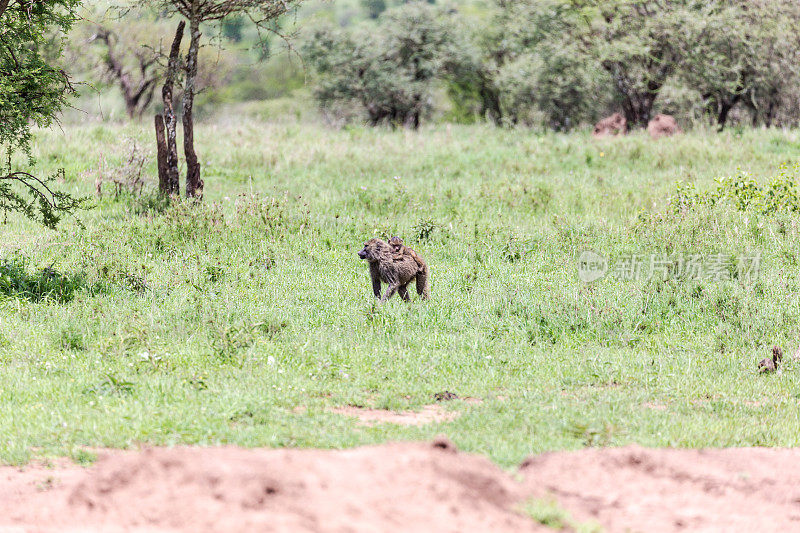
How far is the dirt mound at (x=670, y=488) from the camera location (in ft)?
15.8

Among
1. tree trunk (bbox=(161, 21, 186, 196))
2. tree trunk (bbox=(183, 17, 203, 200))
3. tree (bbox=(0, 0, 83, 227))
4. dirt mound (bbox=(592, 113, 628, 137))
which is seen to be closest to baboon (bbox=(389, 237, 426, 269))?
tree (bbox=(0, 0, 83, 227))

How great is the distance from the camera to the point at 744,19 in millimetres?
26891

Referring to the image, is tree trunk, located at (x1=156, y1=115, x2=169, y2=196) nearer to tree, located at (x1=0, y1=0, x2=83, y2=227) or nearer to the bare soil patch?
tree, located at (x1=0, y1=0, x2=83, y2=227)

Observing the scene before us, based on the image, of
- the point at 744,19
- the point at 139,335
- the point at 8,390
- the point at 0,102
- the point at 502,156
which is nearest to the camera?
the point at 8,390

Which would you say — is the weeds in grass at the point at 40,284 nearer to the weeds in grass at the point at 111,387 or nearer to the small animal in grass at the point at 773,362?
the weeds in grass at the point at 111,387

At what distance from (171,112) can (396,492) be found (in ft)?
41.0

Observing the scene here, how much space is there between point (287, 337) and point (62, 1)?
5.85 meters

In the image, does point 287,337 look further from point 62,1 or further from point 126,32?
point 126,32

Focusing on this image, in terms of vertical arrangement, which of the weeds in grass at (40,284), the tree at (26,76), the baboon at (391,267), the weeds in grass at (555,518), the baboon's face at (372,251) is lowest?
the weeds in grass at (555,518)

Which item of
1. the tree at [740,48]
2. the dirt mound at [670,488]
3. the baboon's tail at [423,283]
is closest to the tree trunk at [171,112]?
the baboon's tail at [423,283]

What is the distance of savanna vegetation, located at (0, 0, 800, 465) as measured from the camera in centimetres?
695

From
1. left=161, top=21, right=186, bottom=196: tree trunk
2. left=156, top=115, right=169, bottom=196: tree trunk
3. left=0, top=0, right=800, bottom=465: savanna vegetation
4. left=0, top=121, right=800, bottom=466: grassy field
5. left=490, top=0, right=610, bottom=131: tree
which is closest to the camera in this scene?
left=0, top=121, right=800, bottom=466: grassy field

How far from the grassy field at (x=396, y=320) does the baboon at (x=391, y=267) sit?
251 millimetres

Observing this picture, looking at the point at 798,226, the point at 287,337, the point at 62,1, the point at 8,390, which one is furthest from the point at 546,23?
the point at 8,390
